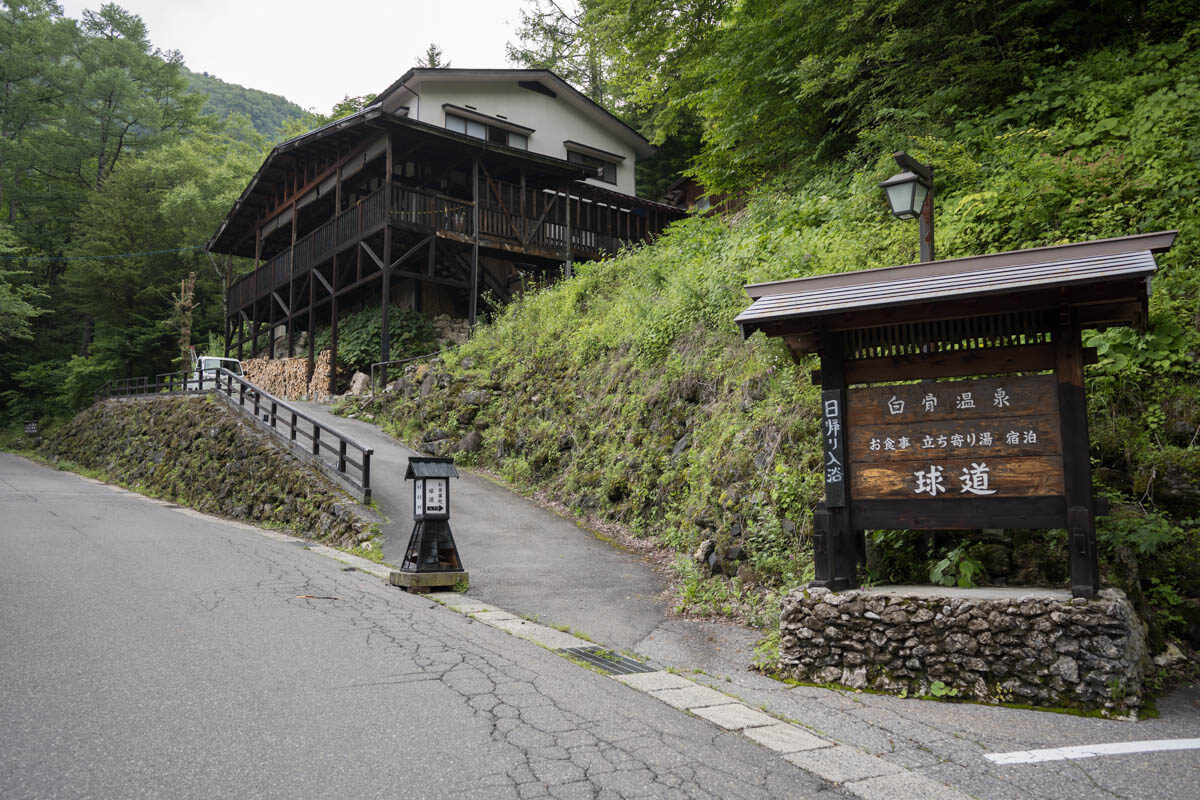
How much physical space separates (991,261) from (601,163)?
2557 cm

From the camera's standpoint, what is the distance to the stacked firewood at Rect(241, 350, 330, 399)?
24.4 metres

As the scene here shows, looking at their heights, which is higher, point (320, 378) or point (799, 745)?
point (320, 378)

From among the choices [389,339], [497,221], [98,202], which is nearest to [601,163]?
[497,221]

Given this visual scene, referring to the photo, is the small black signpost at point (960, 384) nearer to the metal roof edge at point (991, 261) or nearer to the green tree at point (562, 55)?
the metal roof edge at point (991, 261)

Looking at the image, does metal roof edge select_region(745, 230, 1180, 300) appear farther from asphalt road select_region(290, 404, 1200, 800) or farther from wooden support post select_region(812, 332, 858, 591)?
asphalt road select_region(290, 404, 1200, 800)

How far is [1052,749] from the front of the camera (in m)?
4.09

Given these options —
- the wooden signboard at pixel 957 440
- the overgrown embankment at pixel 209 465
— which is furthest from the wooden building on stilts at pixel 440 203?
the wooden signboard at pixel 957 440

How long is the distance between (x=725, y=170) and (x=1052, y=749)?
13.1 m

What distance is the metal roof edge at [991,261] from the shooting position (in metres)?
4.96

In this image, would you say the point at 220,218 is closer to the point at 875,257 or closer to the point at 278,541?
the point at 278,541

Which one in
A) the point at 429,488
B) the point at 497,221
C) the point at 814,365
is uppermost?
the point at 497,221

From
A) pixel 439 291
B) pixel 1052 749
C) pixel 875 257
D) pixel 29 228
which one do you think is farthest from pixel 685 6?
pixel 29 228

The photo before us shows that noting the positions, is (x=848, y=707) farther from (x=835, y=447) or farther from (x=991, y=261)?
(x=991, y=261)

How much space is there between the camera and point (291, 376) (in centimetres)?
2672
